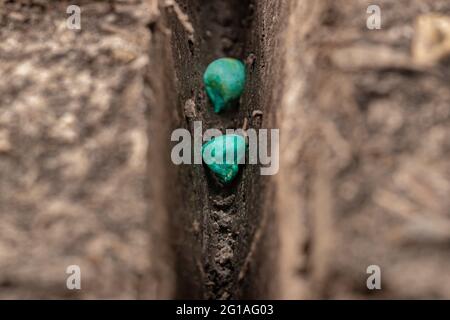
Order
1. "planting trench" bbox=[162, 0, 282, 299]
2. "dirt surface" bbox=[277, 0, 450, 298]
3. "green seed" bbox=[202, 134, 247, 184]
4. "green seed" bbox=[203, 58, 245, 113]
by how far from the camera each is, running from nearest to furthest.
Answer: "dirt surface" bbox=[277, 0, 450, 298], "planting trench" bbox=[162, 0, 282, 299], "green seed" bbox=[202, 134, 247, 184], "green seed" bbox=[203, 58, 245, 113]

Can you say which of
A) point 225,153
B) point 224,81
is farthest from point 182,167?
point 224,81

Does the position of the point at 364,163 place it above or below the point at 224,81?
below

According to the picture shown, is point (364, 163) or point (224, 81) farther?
point (224, 81)

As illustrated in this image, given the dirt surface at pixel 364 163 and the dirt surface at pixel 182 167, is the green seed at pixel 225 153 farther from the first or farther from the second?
the dirt surface at pixel 364 163

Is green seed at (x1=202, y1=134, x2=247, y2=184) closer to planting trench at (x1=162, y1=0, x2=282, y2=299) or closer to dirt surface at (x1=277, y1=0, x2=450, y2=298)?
planting trench at (x1=162, y1=0, x2=282, y2=299)

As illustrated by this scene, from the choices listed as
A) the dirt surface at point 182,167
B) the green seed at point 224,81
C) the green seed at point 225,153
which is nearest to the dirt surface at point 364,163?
the dirt surface at point 182,167

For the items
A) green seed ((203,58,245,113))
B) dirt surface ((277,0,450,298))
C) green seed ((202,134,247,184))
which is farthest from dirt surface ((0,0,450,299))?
green seed ((203,58,245,113))

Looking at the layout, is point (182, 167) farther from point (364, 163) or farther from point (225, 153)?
point (364, 163)
